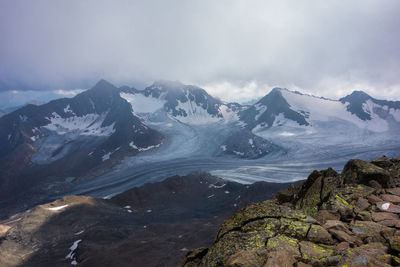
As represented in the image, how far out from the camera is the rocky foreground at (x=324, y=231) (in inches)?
207

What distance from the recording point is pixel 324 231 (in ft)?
21.5

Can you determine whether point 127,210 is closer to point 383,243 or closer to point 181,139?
point 383,243

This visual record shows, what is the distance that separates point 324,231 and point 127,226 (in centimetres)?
5414

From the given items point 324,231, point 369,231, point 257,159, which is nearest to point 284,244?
point 324,231

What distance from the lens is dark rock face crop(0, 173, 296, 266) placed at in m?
37.3

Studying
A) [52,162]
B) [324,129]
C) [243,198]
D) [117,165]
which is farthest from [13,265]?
[324,129]

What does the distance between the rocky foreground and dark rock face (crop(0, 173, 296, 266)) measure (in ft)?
107

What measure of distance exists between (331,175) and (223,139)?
156905 millimetres

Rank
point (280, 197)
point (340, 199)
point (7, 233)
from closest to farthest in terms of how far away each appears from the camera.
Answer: point (340, 199)
point (280, 197)
point (7, 233)

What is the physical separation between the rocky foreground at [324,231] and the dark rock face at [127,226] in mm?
32516

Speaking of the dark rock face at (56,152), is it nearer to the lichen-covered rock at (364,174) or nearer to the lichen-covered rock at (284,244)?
the lichen-covered rock at (364,174)

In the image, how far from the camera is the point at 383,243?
18.3 ft

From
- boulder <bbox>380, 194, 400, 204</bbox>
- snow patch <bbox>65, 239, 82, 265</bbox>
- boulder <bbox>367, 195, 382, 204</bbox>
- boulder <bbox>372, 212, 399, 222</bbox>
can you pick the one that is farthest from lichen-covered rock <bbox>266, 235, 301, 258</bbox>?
snow patch <bbox>65, 239, 82, 265</bbox>

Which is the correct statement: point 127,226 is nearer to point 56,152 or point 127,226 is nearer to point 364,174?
point 364,174
